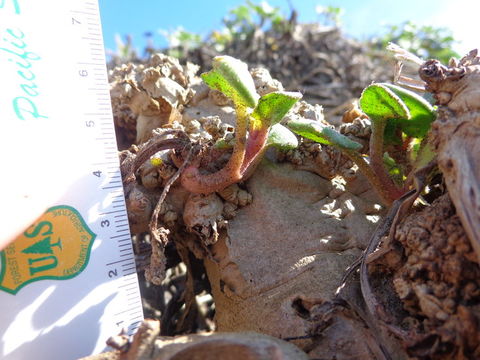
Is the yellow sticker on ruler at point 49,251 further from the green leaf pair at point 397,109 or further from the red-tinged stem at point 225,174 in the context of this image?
the green leaf pair at point 397,109

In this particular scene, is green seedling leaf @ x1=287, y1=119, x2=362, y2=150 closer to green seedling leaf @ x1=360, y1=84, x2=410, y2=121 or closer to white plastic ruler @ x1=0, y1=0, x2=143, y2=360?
green seedling leaf @ x1=360, y1=84, x2=410, y2=121

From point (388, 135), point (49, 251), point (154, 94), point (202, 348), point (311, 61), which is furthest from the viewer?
point (311, 61)

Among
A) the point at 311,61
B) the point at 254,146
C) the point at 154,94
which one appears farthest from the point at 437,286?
the point at 311,61

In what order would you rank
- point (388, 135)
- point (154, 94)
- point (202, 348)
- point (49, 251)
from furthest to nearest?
point (154, 94) < point (388, 135) < point (49, 251) < point (202, 348)

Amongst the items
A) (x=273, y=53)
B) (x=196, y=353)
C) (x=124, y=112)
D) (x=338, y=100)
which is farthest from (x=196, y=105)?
(x=273, y=53)

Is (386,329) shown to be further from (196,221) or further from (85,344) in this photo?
(85,344)

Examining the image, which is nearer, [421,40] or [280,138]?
[280,138]

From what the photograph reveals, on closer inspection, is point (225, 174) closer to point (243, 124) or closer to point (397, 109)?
point (243, 124)

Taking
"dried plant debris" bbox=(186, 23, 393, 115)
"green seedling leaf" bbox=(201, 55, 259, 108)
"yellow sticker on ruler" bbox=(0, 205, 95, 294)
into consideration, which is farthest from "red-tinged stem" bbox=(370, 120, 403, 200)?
"dried plant debris" bbox=(186, 23, 393, 115)
